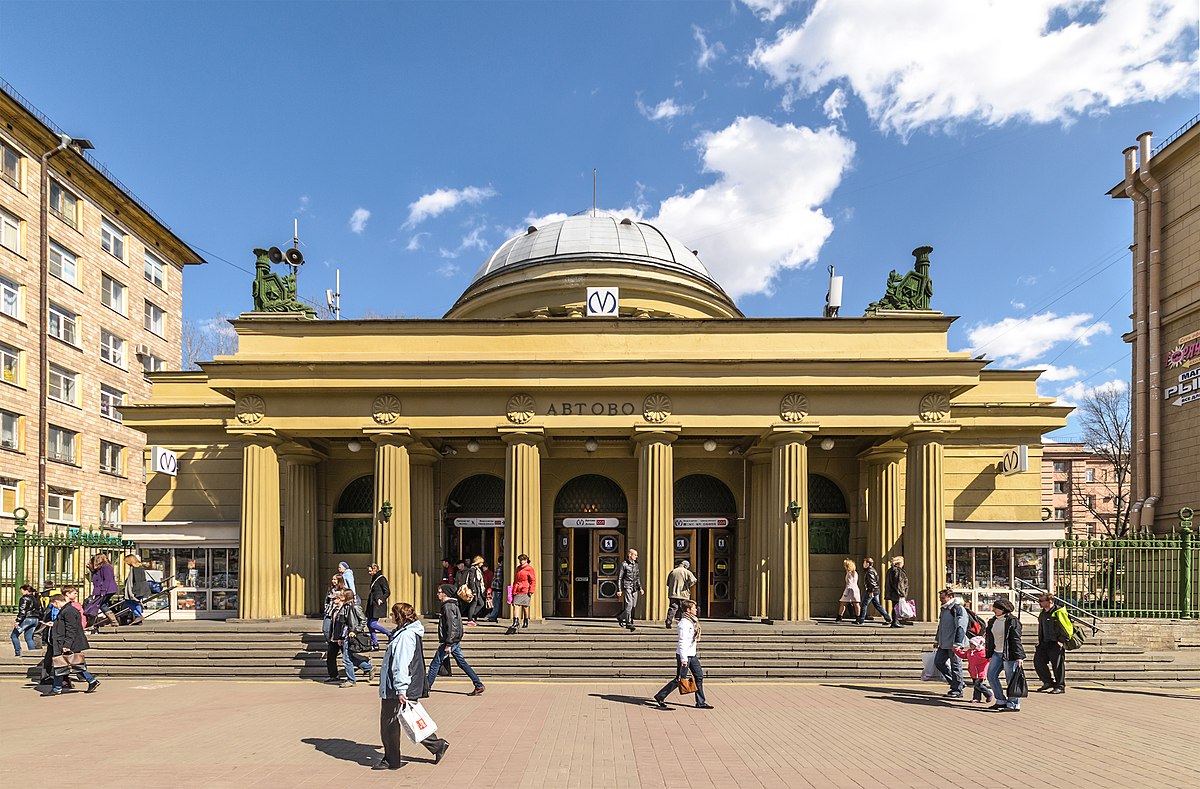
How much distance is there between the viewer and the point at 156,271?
42.6 meters

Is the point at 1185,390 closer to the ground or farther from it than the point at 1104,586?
farther from it

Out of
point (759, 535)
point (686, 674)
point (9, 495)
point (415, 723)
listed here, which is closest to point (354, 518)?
point (759, 535)

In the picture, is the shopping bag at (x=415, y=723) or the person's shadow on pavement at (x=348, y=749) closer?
the shopping bag at (x=415, y=723)

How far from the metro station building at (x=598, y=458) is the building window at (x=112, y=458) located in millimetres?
19260

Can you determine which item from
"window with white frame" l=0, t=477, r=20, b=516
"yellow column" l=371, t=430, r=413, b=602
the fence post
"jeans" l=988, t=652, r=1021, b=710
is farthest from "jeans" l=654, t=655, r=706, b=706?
"window with white frame" l=0, t=477, r=20, b=516

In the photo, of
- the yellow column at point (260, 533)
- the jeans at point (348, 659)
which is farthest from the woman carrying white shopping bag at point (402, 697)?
the yellow column at point (260, 533)

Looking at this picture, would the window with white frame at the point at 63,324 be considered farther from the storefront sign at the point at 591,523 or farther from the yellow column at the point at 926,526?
the yellow column at the point at 926,526

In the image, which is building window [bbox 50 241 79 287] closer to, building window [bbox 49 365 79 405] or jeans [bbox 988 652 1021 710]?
building window [bbox 49 365 79 405]

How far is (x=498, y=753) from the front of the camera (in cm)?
848

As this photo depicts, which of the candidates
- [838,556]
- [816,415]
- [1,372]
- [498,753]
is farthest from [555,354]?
[1,372]

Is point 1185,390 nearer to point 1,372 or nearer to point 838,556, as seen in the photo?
point 838,556

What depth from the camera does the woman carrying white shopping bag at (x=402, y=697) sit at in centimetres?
770

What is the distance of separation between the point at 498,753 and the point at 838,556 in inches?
545

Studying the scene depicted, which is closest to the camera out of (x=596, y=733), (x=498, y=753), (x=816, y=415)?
(x=498, y=753)
